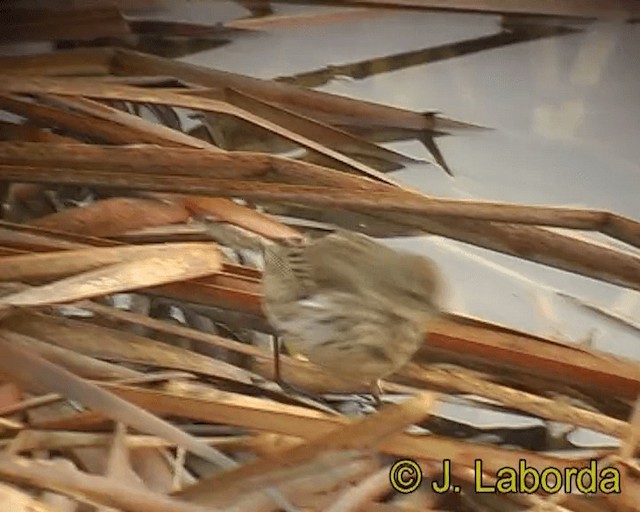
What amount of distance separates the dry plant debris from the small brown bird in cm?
1

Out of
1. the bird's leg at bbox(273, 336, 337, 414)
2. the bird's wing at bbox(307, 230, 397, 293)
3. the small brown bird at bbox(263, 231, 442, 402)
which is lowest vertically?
the bird's leg at bbox(273, 336, 337, 414)

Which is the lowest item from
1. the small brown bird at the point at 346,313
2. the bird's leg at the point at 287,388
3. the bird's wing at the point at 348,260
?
the bird's leg at the point at 287,388

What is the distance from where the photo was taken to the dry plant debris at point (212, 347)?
0.63m

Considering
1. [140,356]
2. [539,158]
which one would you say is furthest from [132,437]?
[539,158]

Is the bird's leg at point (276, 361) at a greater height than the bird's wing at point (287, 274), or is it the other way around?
the bird's wing at point (287, 274)

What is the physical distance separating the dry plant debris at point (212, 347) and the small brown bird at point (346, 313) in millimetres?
12

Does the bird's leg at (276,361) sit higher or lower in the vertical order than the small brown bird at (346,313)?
lower

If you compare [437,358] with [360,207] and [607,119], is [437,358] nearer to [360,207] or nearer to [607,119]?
[360,207]

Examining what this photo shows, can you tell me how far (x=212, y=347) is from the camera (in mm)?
725

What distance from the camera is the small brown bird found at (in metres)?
0.69

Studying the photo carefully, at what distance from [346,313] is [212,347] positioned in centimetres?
9

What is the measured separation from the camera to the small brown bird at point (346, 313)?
69 centimetres

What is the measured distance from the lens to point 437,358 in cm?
70

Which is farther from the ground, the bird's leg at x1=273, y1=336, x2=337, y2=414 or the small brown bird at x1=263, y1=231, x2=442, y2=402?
the small brown bird at x1=263, y1=231, x2=442, y2=402
